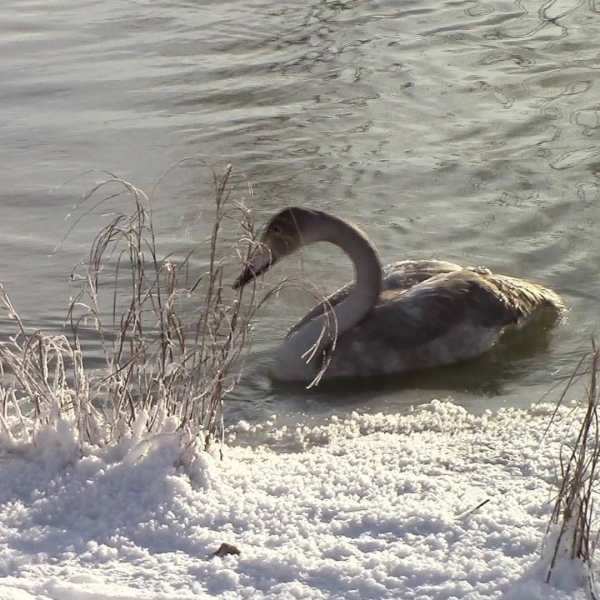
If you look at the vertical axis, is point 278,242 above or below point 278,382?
above

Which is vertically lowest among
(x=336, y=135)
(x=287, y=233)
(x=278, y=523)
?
(x=336, y=135)

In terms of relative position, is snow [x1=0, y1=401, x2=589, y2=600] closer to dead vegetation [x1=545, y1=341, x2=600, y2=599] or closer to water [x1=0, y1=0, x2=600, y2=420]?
dead vegetation [x1=545, y1=341, x2=600, y2=599]

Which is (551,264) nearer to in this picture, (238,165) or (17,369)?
(238,165)

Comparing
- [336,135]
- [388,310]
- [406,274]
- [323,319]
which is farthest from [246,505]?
[336,135]

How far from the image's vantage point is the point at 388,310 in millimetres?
9094

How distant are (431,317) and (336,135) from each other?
13.3ft

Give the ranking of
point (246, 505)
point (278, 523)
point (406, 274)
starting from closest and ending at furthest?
point (278, 523) < point (246, 505) < point (406, 274)

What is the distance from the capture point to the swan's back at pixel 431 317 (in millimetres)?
8859

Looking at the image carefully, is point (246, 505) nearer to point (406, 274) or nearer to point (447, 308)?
point (447, 308)

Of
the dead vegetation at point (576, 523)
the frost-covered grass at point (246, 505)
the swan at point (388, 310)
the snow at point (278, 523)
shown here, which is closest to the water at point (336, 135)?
the swan at point (388, 310)

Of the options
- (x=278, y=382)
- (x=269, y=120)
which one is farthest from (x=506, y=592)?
(x=269, y=120)

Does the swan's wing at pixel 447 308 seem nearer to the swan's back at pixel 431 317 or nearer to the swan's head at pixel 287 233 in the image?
the swan's back at pixel 431 317

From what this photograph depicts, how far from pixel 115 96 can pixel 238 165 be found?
2.21 metres

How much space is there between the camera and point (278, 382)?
8.63 m
